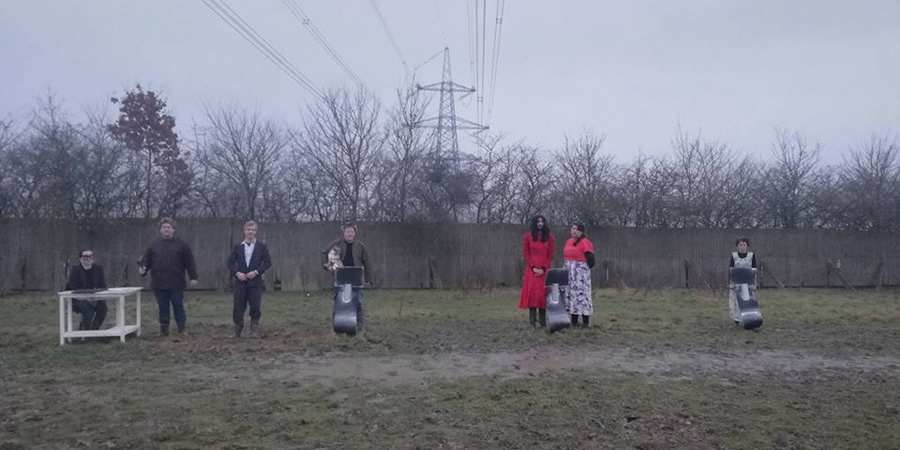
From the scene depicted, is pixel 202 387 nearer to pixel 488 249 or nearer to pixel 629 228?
pixel 488 249

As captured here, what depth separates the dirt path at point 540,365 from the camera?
773cm

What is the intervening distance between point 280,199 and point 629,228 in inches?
396

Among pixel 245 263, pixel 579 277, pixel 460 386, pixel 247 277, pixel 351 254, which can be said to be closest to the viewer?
pixel 460 386

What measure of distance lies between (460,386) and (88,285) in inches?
251

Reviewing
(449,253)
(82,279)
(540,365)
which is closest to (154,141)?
(449,253)

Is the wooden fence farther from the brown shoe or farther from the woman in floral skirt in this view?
the brown shoe

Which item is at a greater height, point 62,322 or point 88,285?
point 88,285

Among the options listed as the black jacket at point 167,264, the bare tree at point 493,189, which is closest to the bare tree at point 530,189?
the bare tree at point 493,189

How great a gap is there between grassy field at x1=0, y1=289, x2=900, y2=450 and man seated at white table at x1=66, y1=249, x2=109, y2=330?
66cm

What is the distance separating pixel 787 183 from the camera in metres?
25.6

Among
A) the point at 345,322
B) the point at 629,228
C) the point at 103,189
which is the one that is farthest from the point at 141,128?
the point at 345,322

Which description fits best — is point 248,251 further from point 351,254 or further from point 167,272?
point 351,254

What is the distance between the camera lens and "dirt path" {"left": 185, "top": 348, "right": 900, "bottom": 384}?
304 inches

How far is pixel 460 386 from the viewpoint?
705 cm
